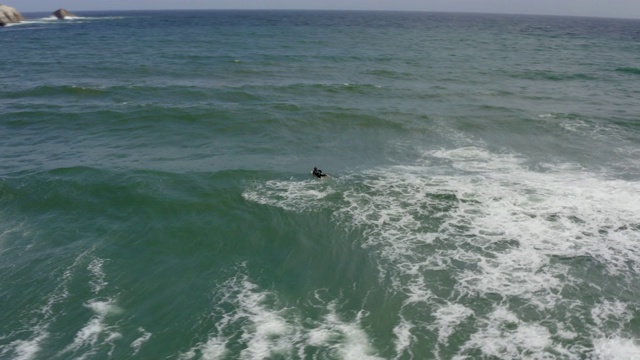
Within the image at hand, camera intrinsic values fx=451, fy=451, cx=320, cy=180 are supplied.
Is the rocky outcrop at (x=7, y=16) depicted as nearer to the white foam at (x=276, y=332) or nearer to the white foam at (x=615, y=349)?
the white foam at (x=276, y=332)

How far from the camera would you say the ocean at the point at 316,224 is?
15133 mm

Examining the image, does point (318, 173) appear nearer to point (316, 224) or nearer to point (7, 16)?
point (316, 224)

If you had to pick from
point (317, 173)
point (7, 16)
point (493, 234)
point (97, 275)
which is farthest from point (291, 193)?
point (7, 16)

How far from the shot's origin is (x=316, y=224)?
21859 millimetres

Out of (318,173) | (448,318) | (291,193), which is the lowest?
(448,318)

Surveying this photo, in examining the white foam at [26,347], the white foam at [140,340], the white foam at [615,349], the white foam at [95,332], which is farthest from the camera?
the white foam at [140,340]

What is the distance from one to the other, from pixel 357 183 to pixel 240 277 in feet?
32.7

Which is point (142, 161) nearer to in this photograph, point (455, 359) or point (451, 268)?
point (451, 268)

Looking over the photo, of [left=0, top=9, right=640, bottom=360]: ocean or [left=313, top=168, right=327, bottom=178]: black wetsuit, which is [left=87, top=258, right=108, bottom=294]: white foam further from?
[left=313, top=168, right=327, bottom=178]: black wetsuit

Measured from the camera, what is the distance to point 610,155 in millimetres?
30078

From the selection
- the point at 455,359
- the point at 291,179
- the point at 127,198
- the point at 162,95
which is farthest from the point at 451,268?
the point at 162,95

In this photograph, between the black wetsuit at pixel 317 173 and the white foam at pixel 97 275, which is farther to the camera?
the black wetsuit at pixel 317 173

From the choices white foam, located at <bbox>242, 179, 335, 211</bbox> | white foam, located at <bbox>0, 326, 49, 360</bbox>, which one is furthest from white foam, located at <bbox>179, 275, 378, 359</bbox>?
white foam, located at <bbox>242, 179, 335, 211</bbox>

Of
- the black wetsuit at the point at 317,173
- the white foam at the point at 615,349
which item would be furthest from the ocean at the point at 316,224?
the black wetsuit at the point at 317,173
